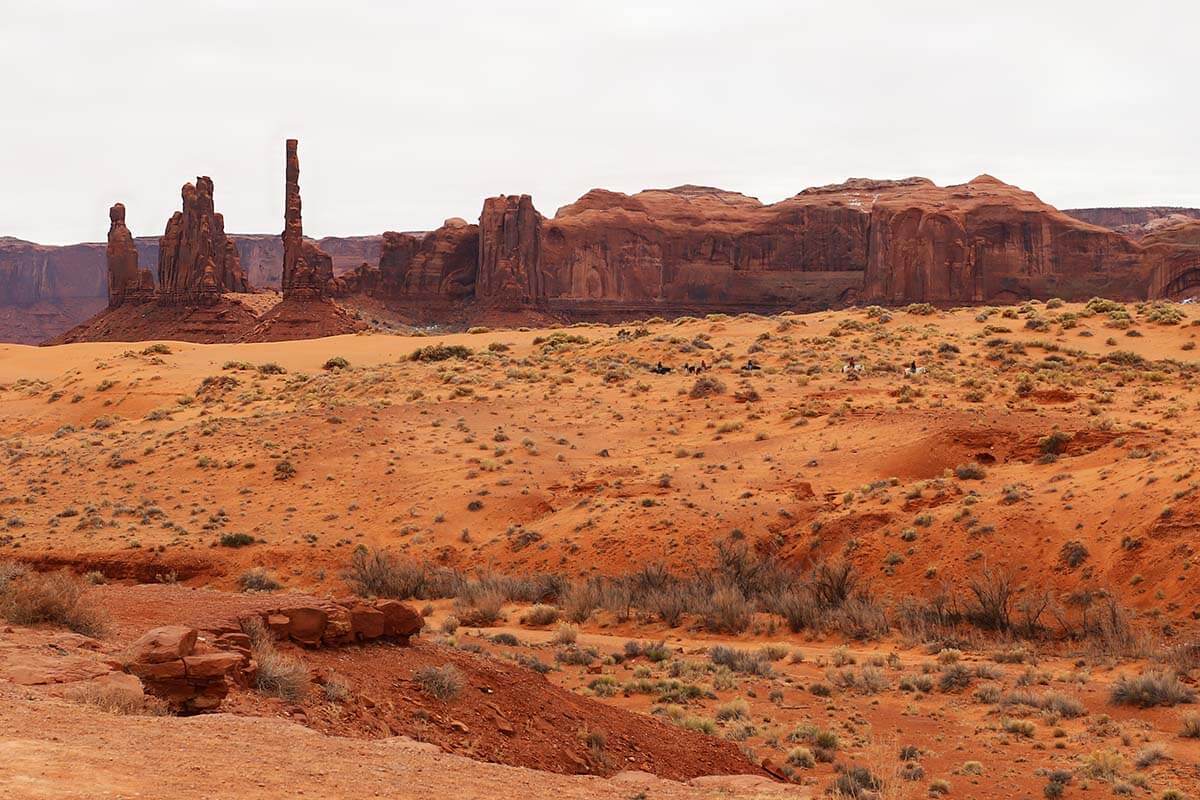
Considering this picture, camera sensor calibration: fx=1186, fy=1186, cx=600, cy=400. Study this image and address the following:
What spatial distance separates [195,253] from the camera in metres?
91.1

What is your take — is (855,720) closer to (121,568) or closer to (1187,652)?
(1187,652)

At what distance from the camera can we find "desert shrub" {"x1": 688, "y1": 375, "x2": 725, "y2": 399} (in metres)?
32.8

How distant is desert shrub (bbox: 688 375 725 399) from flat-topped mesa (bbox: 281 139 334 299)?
52117 millimetres

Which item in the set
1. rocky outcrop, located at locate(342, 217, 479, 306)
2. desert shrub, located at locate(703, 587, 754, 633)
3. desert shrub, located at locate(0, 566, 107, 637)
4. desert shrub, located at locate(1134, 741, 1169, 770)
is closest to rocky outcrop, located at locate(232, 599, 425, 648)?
desert shrub, located at locate(0, 566, 107, 637)

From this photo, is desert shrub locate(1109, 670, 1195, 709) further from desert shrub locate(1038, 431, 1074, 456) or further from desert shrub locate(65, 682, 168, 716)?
desert shrub locate(1038, 431, 1074, 456)

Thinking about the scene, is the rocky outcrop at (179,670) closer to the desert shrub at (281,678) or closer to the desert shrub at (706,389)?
the desert shrub at (281,678)

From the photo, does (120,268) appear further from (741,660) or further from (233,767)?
(233,767)

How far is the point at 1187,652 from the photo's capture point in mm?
14375

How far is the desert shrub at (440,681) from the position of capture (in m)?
10.9

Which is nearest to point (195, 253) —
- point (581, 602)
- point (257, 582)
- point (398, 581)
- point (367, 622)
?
point (257, 582)

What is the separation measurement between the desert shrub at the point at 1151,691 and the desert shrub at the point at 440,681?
707cm

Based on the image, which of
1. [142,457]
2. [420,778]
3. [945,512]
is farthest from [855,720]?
[142,457]

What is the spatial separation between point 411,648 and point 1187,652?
30.6 ft

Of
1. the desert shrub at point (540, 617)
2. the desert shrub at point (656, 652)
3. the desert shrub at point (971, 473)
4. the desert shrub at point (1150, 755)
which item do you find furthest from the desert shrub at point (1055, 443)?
the desert shrub at point (1150, 755)
